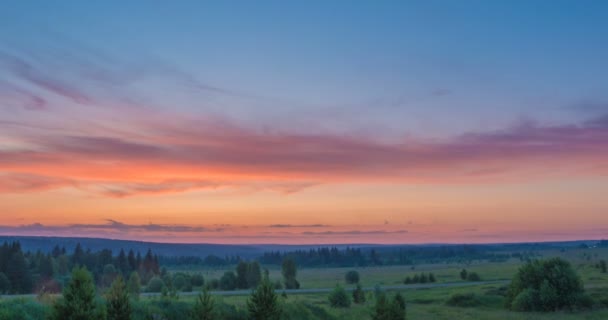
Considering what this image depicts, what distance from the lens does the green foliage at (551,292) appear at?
2459 inches

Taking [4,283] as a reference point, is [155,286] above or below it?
above

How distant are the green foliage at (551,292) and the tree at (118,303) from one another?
47400mm

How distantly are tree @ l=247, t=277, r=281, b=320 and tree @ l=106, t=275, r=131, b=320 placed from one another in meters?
9.60

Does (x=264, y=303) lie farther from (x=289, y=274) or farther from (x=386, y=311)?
(x=289, y=274)

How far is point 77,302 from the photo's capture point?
98.3ft

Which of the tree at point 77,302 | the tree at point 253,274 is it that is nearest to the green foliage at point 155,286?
the tree at point 253,274

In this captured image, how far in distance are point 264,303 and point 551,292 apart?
39.4 metres

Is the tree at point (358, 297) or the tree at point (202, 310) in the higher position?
the tree at point (202, 310)

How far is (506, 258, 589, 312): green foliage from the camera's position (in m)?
62.5

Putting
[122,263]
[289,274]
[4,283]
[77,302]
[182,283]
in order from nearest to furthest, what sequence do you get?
[77,302], [182,283], [4,283], [289,274], [122,263]

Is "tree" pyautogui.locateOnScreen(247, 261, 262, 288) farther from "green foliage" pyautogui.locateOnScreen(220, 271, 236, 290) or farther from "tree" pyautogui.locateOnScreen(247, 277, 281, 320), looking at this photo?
"tree" pyautogui.locateOnScreen(247, 277, 281, 320)

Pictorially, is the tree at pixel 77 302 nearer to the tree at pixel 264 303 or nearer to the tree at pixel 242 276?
the tree at pixel 264 303

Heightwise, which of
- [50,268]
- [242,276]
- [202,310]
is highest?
[202,310]

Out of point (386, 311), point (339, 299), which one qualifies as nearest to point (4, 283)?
point (339, 299)
